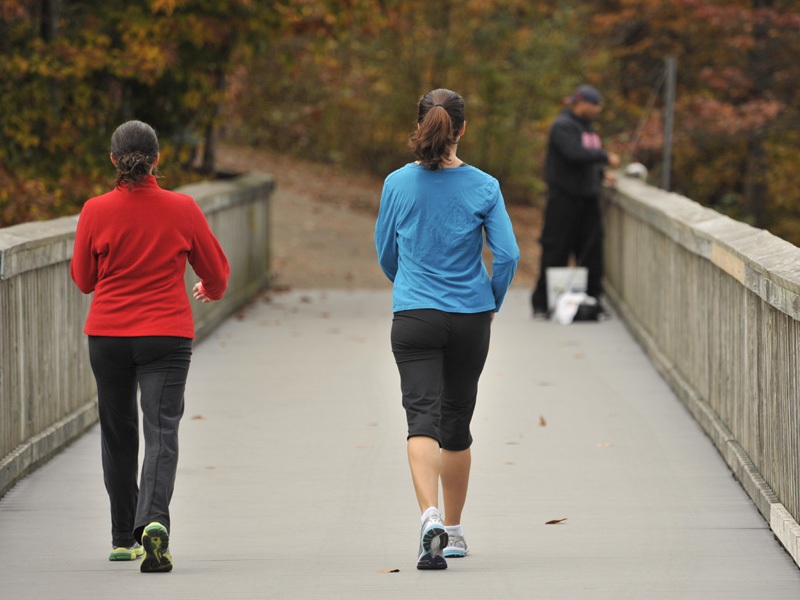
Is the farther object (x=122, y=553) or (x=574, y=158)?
(x=574, y=158)

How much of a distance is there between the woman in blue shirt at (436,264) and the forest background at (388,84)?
6002mm

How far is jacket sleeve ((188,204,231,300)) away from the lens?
223 inches

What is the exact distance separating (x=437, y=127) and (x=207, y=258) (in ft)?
3.32

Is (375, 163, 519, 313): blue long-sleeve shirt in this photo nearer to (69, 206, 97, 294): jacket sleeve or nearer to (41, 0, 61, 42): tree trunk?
(69, 206, 97, 294): jacket sleeve

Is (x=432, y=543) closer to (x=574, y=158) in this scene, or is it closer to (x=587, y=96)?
(x=574, y=158)

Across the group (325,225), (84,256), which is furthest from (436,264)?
(325,225)

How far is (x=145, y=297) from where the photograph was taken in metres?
5.56

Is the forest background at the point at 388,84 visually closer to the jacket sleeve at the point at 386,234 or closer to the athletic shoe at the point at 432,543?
the jacket sleeve at the point at 386,234

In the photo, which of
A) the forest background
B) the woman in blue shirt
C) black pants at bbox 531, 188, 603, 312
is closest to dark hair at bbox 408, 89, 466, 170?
the woman in blue shirt

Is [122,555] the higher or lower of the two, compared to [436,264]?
lower

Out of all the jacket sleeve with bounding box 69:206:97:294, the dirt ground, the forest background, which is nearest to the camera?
the jacket sleeve with bounding box 69:206:97:294

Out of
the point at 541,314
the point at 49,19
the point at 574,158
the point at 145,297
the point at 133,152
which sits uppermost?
the point at 49,19

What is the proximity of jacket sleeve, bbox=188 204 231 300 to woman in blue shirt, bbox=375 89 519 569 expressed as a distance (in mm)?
651

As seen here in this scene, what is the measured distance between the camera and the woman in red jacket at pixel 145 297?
5.54 meters
